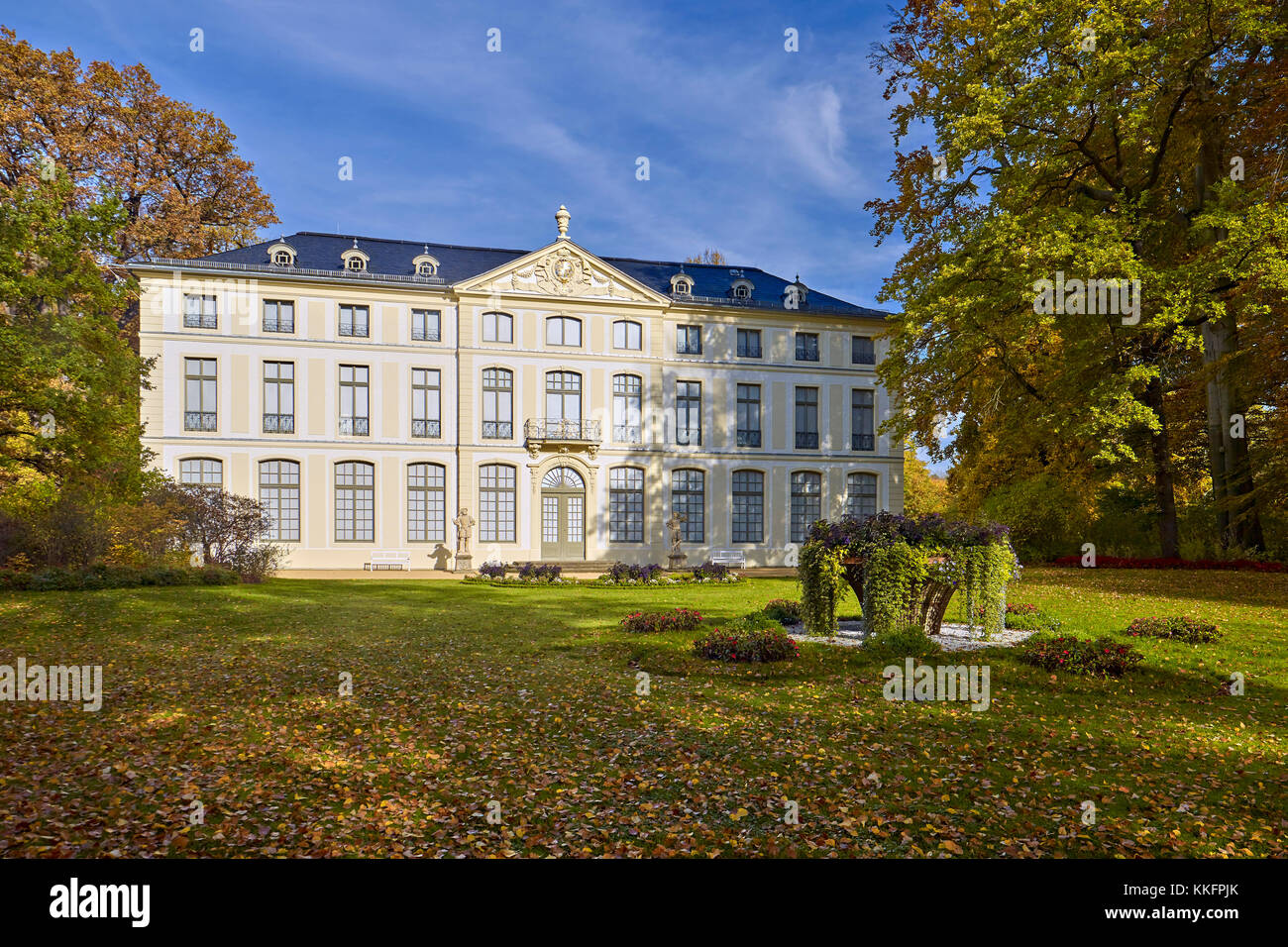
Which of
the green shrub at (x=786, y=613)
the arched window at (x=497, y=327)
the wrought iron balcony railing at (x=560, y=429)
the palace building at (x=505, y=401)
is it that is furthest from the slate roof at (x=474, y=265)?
the green shrub at (x=786, y=613)

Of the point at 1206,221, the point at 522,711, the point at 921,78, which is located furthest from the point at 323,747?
the point at 921,78

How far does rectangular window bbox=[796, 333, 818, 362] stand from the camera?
31.3m

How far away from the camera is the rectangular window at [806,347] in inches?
1234

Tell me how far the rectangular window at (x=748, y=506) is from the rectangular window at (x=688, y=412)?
8.15 feet

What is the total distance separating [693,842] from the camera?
3922mm

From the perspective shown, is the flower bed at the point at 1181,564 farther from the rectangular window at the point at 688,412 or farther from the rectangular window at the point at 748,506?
the rectangular window at the point at 688,412

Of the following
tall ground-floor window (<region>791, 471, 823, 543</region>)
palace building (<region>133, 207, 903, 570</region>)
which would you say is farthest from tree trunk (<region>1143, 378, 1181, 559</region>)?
tall ground-floor window (<region>791, 471, 823, 543</region>)

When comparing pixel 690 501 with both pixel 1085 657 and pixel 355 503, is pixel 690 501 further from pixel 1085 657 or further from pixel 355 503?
pixel 1085 657

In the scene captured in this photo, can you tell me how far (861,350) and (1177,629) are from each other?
23.8 metres

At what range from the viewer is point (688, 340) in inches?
1203

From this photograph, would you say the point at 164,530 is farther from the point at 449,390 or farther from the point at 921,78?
the point at 921,78

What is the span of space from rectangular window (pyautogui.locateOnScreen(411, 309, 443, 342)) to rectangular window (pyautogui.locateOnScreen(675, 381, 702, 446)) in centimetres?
1014

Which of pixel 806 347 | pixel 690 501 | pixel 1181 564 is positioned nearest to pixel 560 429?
pixel 690 501

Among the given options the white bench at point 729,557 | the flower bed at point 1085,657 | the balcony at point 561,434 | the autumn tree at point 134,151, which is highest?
the autumn tree at point 134,151
